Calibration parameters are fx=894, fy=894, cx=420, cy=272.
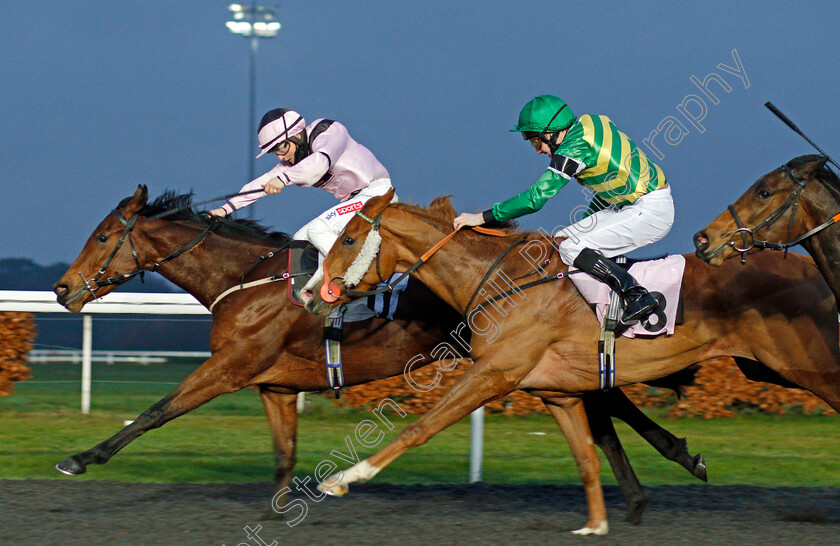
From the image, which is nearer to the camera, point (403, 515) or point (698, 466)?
point (403, 515)

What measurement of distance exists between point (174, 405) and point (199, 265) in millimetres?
815

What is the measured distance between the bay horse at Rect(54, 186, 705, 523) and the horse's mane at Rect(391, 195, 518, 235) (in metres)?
0.55

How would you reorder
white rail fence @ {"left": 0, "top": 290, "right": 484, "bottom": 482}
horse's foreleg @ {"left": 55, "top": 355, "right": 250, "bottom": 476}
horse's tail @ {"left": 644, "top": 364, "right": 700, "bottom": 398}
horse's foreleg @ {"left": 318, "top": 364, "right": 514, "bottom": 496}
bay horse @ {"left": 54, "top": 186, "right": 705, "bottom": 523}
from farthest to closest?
white rail fence @ {"left": 0, "top": 290, "right": 484, "bottom": 482} < horse's tail @ {"left": 644, "top": 364, "right": 700, "bottom": 398} < bay horse @ {"left": 54, "top": 186, "right": 705, "bottom": 523} < horse's foreleg @ {"left": 55, "top": 355, "right": 250, "bottom": 476} < horse's foreleg @ {"left": 318, "top": 364, "right": 514, "bottom": 496}

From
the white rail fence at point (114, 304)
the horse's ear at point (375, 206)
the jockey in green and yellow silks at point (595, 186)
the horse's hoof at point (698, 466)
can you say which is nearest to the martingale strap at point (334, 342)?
the horse's ear at point (375, 206)

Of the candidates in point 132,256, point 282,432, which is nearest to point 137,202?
point 132,256

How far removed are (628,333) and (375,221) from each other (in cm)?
119

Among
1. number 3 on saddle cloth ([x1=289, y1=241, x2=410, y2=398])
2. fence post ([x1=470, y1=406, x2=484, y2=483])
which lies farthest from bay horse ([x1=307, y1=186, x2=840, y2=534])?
fence post ([x1=470, y1=406, x2=484, y2=483])

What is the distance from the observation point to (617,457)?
4.34 metres

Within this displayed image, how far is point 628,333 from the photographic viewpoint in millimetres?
3840

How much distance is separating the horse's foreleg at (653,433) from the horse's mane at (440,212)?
99 centimetres

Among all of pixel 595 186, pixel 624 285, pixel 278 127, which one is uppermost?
pixel 278 127

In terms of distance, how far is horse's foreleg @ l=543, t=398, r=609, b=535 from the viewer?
3900mm

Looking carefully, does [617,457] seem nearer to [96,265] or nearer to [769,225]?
[769,225]

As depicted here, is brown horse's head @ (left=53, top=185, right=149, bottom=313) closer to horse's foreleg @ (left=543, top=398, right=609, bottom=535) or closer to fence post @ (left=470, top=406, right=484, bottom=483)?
fence post @ (left=470, top=406, right=484, bottom=483)
